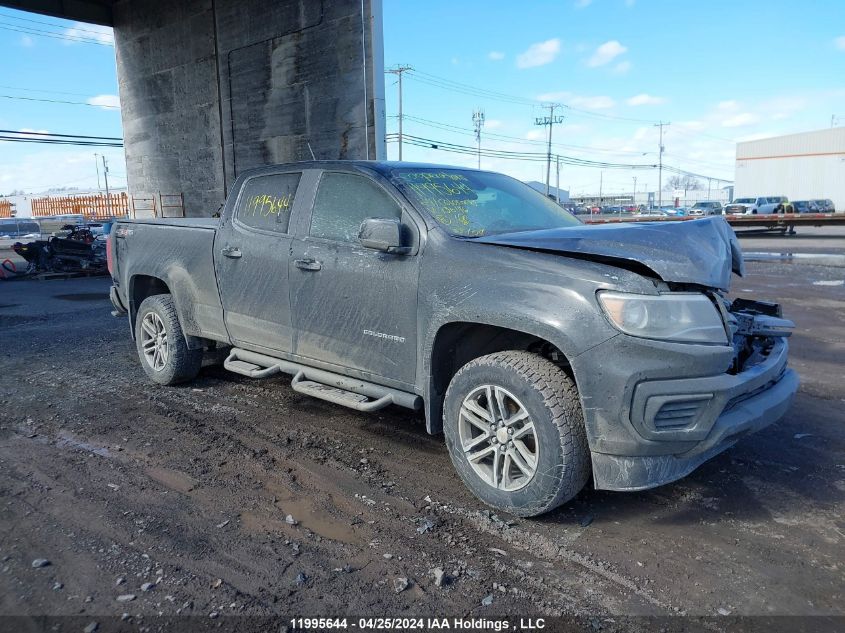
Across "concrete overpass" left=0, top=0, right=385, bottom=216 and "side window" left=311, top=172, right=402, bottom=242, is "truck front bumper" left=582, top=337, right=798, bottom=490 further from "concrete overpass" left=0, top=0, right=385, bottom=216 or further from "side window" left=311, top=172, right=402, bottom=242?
"concrete overpass" left=0, top=0, right=385, bottom=216

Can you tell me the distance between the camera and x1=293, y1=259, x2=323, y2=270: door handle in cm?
409

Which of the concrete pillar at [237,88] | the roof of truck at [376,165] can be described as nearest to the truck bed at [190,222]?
the roof of truck at [376,165]

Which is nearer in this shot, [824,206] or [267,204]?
[267,204]

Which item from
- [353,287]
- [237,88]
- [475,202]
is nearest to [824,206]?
[237,88]

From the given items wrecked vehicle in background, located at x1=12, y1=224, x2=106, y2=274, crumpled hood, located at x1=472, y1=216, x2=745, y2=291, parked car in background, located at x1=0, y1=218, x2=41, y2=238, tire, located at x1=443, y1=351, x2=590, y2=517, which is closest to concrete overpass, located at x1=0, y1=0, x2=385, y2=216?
wrecked vehicle in background, located at x1=12, y1=224, x2=106, y2=274

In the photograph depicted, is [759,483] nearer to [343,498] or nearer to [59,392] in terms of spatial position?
[343,498]

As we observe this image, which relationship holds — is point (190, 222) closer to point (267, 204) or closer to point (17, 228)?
point (267, 204)

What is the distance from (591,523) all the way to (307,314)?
7.37 ft

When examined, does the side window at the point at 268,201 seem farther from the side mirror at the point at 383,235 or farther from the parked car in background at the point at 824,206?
the parked car in background at the point at 824,206

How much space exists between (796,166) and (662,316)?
66.2m

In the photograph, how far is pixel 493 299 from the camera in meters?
3.17

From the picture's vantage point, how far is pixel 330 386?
13.7ft

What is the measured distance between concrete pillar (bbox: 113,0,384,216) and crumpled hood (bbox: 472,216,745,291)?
39.7 ft

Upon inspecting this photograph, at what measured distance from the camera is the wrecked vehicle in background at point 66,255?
16828mm
